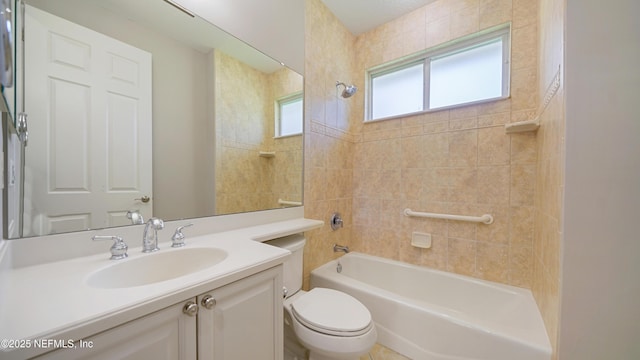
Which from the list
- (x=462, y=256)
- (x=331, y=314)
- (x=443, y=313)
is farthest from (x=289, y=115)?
(x=462, y=256)

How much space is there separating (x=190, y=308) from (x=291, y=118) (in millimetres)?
1361

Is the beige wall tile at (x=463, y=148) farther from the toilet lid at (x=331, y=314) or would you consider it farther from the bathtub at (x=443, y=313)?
the toilet lid at (x=331, y=314)

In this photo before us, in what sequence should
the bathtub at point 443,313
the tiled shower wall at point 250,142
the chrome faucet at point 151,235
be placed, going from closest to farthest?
the chrome faucet at point 151,235, the bathtub at point 443,313, the tiled shower wall at point 250,142

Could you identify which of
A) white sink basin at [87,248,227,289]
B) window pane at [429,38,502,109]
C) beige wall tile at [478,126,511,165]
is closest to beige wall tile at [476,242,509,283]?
beige wall tile at [478,126,511,165]

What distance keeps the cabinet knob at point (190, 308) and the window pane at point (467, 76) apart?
2130mm

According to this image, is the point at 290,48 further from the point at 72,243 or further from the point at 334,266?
the point at 334,266

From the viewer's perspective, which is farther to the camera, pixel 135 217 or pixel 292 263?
pixel 292 263

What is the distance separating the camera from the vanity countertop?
0.44m

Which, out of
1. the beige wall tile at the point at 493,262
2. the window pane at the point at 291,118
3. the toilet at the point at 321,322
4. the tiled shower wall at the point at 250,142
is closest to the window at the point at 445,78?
the window pane at the point at 291,118

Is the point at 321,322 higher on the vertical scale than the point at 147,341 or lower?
lower

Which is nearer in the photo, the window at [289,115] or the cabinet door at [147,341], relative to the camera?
the cabinet door at [147,341]

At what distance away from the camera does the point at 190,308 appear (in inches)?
24.6

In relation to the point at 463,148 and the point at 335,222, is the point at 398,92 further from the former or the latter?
the point at 335,222

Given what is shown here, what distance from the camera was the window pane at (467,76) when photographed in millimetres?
1727
